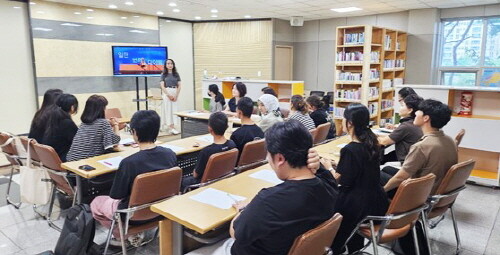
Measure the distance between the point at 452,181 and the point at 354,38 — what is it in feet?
15.2

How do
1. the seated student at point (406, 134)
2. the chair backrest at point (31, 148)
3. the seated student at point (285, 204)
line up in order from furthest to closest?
1. the seated student at point (406, 134)
2. the chair backrest at point (31, 148)
3. the seated student at point (285, 204)

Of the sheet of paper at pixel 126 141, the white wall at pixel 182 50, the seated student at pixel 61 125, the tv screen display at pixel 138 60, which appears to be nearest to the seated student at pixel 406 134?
the sheet of paper at pixel 126 141

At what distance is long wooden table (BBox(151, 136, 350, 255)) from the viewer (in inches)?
76.2

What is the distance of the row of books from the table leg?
5562 millimetres

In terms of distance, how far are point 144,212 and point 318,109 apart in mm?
3054

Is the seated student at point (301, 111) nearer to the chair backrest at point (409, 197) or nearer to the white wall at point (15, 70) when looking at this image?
the chair backrest at point (409, 197)

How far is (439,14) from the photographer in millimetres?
7898

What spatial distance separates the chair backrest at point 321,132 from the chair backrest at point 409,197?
212 centimetres

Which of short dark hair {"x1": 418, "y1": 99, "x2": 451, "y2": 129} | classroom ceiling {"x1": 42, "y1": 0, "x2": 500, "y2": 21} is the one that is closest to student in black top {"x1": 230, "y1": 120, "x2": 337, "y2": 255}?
short dark hair {"x1": 418, "y1": 99, "x2": 451, "y2": 129}

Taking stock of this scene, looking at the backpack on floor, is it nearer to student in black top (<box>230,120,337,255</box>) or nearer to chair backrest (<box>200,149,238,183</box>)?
chair backrest (<box>200,149,238,183</box>)

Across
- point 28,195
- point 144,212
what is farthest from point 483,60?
point 28,195

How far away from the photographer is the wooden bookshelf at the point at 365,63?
6.70 m

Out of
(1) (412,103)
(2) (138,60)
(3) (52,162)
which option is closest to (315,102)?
(1) (412,103)

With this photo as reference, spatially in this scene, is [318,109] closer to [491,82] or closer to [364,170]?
[364,170]
